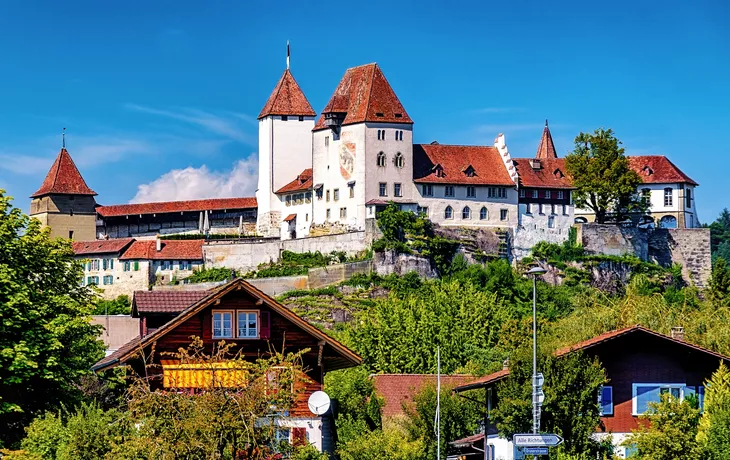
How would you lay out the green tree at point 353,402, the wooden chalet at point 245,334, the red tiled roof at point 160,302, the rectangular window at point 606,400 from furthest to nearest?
the red tiled roof at point 160,302 → the green tree at point 353,402 → the rectangular window at point 606,400 → the wooden chalet at point 245,334

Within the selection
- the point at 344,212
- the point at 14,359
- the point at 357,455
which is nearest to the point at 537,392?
the point at 357,455

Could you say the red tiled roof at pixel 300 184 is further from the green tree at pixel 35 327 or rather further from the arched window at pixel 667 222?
the green tree at pixel 35 327

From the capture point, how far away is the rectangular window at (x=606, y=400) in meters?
42.0

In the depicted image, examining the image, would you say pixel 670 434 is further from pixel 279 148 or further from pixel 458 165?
pixel 279 148

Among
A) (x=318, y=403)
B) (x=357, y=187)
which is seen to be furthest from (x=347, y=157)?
(x=318, y=403)

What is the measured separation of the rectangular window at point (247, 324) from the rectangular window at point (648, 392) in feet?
34.0

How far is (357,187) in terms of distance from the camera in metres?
103

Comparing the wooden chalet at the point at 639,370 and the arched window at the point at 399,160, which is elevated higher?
the arched window at the point at 399,160

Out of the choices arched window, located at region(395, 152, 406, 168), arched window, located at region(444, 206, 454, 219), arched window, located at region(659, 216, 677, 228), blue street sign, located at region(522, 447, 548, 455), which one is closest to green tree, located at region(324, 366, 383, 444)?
blue street sign, located at region(522, 447, 548, 455)

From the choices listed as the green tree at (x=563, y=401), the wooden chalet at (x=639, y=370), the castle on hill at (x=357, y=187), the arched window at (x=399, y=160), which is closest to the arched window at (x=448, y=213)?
the castle on hill at (x=357, y=187)

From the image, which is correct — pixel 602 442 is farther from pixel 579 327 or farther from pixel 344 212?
pixel 344 212

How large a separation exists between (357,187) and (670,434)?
6702cm

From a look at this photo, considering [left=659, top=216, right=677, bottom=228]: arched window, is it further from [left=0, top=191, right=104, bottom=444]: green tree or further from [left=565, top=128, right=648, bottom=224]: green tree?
[left=0, top=191, right=104, bottom=444]: green tree

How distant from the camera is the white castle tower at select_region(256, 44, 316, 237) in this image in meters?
113
